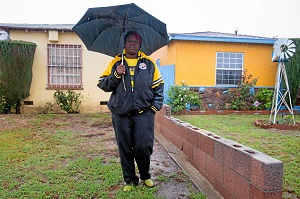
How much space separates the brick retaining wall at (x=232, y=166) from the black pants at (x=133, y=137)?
32.6 inches

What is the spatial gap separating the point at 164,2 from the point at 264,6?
12.7 ft

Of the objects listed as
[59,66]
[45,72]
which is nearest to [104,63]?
[59,66]

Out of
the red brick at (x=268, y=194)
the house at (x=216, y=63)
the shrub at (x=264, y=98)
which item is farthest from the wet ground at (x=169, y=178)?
the shrub at (x=264, y=98)

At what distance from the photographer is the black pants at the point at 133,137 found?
313 cm

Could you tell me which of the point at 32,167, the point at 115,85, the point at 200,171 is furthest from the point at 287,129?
the point at 32,167

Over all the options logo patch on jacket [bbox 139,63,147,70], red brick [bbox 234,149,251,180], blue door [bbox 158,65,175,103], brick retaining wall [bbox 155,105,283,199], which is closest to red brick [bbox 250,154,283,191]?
brick retaining wall [bbox 155,105,283,199]

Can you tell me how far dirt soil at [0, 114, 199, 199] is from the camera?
3277 mm

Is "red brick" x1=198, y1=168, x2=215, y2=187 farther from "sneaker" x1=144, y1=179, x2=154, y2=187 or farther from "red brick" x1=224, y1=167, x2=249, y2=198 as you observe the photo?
"sneaker" x1=144, y1=179, x2=154, y2=187

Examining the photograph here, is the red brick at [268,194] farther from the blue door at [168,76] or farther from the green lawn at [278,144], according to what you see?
the blue door at [168,76]

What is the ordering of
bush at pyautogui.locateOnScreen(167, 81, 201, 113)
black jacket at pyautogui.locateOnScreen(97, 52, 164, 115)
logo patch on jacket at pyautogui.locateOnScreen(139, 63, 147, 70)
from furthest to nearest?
bush at pyautogui.locateOnScreen(167, 81, 201, 113), logo patch on jacket at pyautogui.locateOnScreen(139, 63, 147, 70), black jacket at pyautogui.locateOnScreen(97, 52, 164, 115)

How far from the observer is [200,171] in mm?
3805

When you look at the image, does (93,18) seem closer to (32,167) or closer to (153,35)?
(153,35)

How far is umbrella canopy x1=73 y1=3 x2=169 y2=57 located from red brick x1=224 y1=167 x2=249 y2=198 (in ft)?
6.16

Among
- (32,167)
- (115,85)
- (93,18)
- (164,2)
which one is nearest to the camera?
(115,85)
